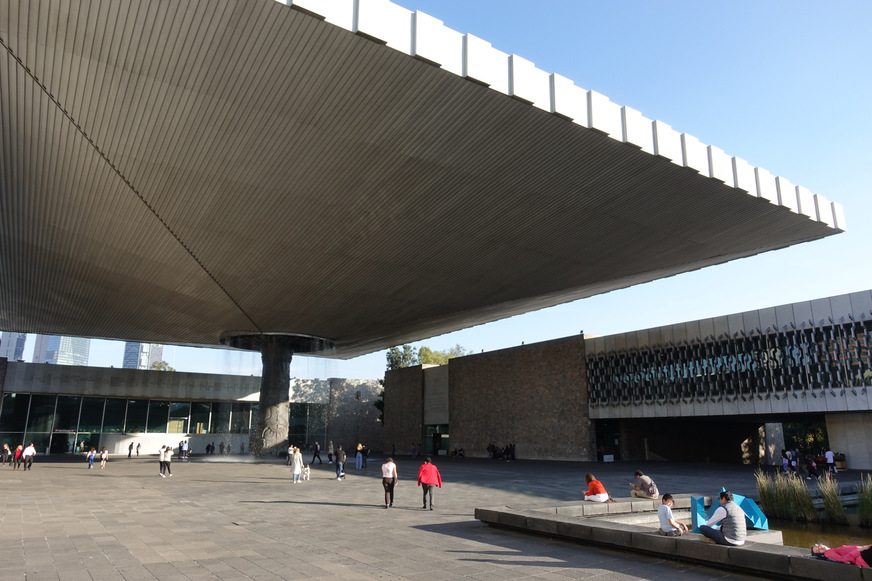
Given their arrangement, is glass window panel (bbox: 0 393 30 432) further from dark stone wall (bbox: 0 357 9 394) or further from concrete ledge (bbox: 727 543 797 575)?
concrete ledge (bbox: 727 543 797 575)

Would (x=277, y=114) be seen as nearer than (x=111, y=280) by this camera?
Yes

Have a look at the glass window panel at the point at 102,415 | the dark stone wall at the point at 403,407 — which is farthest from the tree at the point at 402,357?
the glass window panel at the point at 102,415

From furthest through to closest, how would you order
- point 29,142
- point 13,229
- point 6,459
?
point 6,459 < point 13,229 < point 29,142

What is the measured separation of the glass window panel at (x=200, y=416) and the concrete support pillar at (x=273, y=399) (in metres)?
12.9

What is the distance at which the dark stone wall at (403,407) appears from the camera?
47.6m

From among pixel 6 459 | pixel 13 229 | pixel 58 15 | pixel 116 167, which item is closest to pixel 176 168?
pixel 116 167

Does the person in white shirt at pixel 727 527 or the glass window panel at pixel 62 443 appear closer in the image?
the person in white shirt at pixel 727 527

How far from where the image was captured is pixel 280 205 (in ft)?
55.9

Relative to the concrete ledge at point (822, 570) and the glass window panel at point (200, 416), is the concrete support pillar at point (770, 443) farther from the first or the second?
the glass window panel at point (200, 416)

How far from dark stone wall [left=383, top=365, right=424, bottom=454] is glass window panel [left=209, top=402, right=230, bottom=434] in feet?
43.3

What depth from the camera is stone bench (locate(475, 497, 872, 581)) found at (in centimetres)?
562

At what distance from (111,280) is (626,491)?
21.9 m

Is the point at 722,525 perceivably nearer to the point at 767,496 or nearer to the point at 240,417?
the point at 767,496

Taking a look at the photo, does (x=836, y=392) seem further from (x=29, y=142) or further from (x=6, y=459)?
(x=6, y=459)
